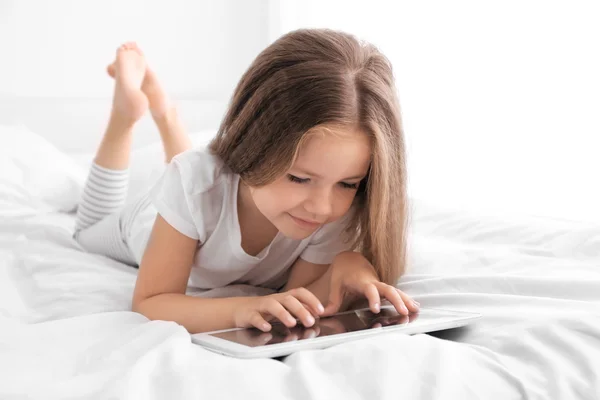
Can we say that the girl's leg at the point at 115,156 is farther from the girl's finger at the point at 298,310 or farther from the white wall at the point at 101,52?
the white wall at the point at 101,52

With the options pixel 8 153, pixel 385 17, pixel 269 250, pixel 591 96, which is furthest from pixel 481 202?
pixel 8 153

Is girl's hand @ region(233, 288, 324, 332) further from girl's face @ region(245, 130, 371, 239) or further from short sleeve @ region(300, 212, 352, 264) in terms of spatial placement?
short sleeve @ region(300, 212, 352, 264)

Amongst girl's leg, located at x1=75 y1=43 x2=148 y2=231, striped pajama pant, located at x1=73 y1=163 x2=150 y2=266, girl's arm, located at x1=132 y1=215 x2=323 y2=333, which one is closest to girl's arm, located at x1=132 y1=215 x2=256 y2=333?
girl's arm, located at x1=132 y1=215 x2=323 y2=333

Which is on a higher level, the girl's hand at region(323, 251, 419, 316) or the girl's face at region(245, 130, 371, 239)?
the girl's face at region(245, 130, 371, 239)

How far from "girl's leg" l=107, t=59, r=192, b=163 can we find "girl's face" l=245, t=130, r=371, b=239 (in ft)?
2.67

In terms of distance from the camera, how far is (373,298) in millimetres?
987

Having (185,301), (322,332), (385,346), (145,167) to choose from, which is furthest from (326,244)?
(145,167)

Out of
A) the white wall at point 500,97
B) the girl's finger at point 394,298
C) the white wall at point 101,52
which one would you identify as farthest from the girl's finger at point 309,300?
the white wall at point 101,52

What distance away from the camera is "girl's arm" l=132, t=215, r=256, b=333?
1024 millimetres

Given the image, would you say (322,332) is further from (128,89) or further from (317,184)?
(128,89)

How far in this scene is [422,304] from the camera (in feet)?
3.54

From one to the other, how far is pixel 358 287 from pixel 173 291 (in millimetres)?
271

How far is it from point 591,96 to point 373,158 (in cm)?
104

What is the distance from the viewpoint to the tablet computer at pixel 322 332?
0.81 m
